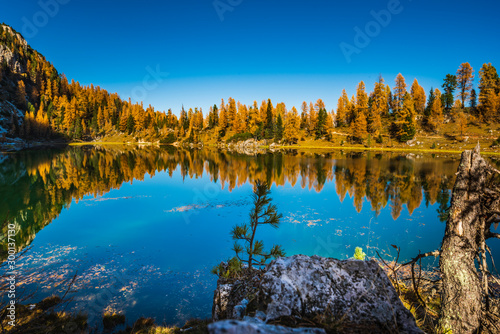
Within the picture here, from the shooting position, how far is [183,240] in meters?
13.5

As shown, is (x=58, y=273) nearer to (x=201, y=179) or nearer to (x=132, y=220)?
(x=132, y=220)

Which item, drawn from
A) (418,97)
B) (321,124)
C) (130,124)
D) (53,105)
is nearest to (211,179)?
(321,124)

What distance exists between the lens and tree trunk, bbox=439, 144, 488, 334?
3.81m

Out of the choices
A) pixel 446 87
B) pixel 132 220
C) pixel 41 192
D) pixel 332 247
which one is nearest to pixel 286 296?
pixel 332 247

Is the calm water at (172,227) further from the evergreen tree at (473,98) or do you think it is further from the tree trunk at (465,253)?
the evergreen tree at (473,98)

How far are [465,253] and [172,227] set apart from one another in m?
14.7

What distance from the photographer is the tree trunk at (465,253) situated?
381 centimetres

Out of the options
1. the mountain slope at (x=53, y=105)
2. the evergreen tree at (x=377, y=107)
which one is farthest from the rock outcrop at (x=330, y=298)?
the mountain slope at (x=53, y=105)

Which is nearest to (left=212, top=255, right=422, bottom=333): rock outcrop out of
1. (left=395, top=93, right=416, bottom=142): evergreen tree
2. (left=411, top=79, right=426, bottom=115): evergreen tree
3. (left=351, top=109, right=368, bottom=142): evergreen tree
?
(left=395, top=93, right=416, bottom=142): evergreen tree

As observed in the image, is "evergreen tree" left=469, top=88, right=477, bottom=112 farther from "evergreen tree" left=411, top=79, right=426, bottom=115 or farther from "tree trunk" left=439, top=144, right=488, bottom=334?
"tree trunk" left=439, top=144, right=488, bottom=334

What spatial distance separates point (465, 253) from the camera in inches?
151

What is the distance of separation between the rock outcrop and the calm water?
164 centimetres

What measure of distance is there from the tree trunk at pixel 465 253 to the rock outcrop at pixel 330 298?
1580mm

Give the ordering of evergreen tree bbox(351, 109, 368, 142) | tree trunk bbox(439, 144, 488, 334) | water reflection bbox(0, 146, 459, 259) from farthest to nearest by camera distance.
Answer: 1. evergreen tree bbox(351, 109, 368, 142)
2. water reflection bbox(0, 146, 459, 259)
3. tree trunk bbox(439, 144, 488, 334)
